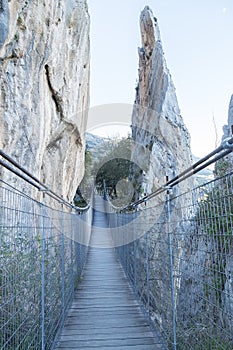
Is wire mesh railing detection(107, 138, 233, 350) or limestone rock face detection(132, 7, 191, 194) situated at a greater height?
limestone rock face detection(132, 7, 191, 194)

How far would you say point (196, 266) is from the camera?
76.7 inches

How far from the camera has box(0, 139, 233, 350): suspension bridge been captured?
63.4 inches

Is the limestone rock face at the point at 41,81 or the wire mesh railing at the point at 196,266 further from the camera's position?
the limestone rock face at the point at 41,81

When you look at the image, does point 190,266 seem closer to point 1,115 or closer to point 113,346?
point 113,346

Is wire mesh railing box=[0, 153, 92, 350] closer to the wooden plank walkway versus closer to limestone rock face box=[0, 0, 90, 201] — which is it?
the wooden plank walkway

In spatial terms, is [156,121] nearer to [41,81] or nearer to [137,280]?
[41,81]

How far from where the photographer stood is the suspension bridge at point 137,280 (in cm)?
161

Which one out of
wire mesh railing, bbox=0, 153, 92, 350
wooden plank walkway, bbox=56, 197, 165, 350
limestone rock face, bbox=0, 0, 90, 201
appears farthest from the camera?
limestone rock face, bbox=0, 0, 90, 201

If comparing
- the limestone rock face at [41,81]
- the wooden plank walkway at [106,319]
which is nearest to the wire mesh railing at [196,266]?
the wooden plank walkway at [106,319]

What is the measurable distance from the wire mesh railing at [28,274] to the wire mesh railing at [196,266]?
0.99 meters

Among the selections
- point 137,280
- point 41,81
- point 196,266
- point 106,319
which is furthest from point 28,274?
point 41,81

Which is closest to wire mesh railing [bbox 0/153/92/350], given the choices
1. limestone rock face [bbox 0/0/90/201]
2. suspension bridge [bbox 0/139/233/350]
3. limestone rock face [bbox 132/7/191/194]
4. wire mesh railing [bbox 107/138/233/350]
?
suspension bridge [bbox 0/139/233/350]

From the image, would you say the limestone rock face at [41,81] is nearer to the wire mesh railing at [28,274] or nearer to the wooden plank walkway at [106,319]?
the wire mesh railing at [28,274]

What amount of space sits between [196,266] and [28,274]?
109 cm
